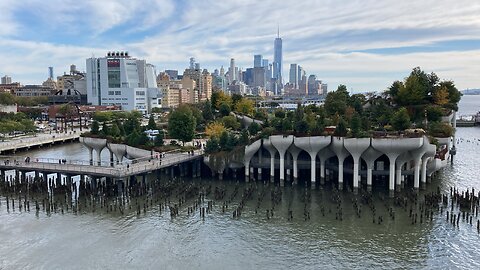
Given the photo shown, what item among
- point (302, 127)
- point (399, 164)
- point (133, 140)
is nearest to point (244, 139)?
point (302, 127)

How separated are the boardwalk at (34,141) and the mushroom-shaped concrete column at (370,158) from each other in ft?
197

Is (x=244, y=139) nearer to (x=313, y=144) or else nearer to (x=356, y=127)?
(x=313, y=144)

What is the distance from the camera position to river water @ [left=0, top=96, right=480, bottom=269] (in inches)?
1180

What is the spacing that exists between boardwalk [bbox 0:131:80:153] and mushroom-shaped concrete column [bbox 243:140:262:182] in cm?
4586

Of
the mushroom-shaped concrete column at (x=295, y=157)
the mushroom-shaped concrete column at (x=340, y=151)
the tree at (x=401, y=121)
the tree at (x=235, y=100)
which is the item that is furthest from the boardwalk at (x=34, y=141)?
the tree at (x=401, y=121)

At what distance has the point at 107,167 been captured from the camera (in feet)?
155

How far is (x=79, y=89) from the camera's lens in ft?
621

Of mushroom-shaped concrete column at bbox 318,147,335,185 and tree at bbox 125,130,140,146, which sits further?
tree at bbox 125,130,140,146

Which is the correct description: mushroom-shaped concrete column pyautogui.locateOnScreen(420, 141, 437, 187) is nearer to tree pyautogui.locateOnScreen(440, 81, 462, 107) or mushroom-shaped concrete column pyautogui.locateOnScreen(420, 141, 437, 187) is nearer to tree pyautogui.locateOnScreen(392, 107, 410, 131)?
tree pyautogui.locateOnScreen(392, 107, 410, 131)

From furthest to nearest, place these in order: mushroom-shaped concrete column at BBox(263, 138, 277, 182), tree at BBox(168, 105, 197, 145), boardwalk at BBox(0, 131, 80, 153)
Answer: boardwalk at BBox(0, 131, 80, 153), tree at BBox(168, 105, 197, 145), mushroom-shaped concrete column at BBox(263, 138, 277, 182)

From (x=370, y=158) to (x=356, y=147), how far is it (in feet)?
8.26

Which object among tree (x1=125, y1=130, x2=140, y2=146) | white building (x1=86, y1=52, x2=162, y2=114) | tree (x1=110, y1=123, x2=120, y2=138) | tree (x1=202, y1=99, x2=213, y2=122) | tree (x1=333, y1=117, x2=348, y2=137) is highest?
white building (x1=86, y1=52, x2=162, y2=114)

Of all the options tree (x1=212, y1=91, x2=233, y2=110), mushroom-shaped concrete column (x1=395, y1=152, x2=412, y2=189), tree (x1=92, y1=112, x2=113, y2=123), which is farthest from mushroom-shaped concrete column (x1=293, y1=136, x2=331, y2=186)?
tree (x1=92, y1=112, x2=113, y2=123)

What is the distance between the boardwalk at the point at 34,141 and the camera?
79938 mm
